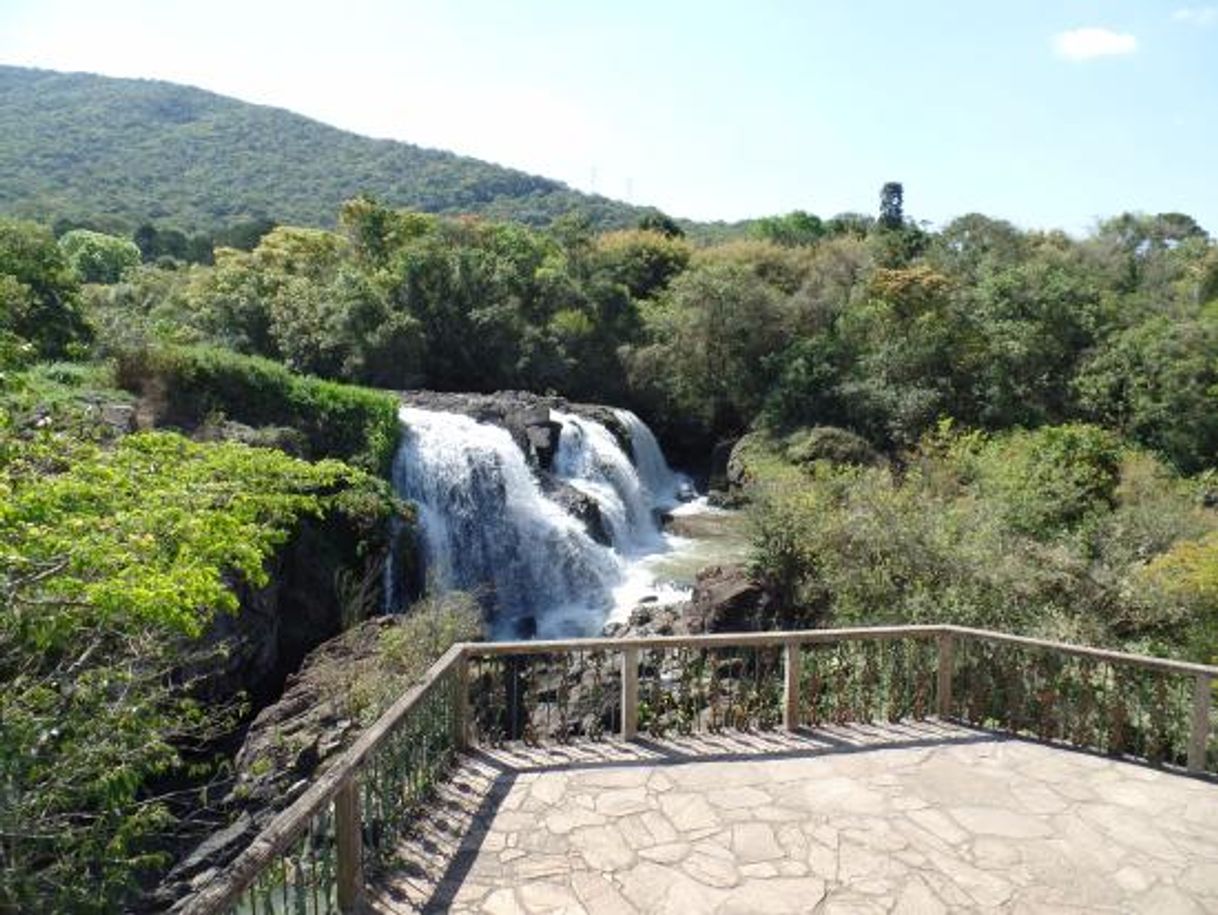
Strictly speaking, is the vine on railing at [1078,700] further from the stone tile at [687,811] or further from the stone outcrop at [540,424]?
the stone outcrop at [540,424]

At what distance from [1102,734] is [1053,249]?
33.7 metres

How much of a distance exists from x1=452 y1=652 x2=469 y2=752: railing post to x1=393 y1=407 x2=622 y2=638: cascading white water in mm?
10013

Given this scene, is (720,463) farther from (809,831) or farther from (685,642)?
(809,831)

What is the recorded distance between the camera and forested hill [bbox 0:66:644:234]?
266ft

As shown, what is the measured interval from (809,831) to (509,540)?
13206 millimetres

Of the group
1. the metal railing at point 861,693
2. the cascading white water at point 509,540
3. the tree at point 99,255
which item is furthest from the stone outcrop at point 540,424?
the tree at point 99,255

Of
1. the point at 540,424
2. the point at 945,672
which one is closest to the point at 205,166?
the point at 540,424

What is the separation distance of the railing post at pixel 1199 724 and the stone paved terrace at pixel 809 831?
18cm

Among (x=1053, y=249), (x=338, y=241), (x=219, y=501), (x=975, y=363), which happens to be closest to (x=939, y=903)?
(x=219, y=501)

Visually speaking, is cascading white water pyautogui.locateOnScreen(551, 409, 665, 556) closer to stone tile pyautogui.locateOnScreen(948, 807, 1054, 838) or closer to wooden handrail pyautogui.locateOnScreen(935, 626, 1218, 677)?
wooden handrail pyautogui.locateOnScreen(935, 626, 1218, 677)

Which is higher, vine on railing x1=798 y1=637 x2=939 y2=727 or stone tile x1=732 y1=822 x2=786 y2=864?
vine on railing x1=798 y1=637 x2=939 y2=727

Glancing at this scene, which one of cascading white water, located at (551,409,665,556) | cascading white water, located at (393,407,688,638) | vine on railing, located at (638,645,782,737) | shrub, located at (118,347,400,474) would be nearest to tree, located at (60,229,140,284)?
shrub, located at (118,347,400,474)

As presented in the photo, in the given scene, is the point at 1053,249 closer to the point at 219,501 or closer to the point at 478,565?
the point at 478,565

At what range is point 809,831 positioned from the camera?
5.74m
